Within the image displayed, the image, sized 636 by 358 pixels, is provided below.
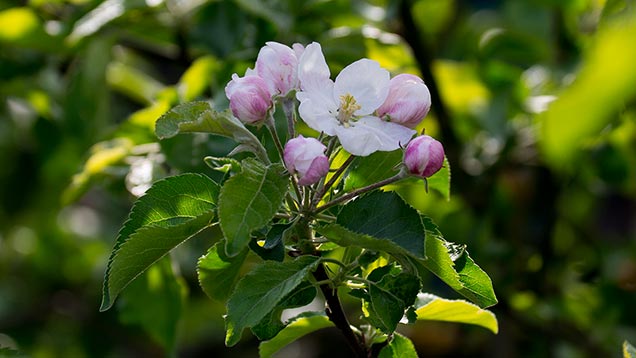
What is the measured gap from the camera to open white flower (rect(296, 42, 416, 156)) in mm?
766

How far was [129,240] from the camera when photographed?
0.76m

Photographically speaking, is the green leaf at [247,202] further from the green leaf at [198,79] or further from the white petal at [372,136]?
the green leaf at [198,79]

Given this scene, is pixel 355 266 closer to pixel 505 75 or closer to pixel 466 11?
pixel 505 75

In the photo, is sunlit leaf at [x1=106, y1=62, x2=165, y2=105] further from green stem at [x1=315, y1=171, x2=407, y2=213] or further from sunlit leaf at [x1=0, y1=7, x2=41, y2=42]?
green stem at [x1=315, y1=171, x2=407, y2=213]

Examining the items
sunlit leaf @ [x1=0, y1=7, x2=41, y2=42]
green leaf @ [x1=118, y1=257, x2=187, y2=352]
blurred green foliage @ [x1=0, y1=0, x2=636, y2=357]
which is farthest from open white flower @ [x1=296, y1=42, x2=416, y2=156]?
sunlit leaf @ [x1=0, y1=7, x2=41, y2=42]

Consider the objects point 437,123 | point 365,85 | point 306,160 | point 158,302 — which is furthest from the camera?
point 437,123

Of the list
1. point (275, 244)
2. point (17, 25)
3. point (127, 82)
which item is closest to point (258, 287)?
point (275, 244)

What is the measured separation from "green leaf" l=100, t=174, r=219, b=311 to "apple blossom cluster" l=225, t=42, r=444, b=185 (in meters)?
0.08

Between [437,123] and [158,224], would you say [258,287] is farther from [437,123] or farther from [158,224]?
[437,123]

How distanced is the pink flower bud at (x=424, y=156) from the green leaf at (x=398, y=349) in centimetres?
18

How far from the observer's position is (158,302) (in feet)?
4.34

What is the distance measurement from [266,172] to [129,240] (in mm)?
136

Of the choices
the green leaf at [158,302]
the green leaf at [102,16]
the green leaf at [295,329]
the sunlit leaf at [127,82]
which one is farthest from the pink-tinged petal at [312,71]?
the sunlit leaf at [127,82]

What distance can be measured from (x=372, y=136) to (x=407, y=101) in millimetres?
64
